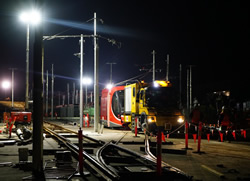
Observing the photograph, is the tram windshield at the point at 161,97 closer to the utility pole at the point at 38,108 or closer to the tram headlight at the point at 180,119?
the tram headlight at the point at 180,119

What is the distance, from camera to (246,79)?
196 ft

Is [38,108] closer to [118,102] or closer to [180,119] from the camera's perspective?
[180,119]

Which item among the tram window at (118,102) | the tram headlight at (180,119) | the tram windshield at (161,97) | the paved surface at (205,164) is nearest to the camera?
the paved surface at (205,164)

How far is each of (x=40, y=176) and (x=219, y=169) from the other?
473cm

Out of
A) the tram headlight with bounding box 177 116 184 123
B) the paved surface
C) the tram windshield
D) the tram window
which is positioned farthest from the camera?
the tram window

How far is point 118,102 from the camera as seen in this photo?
91.4 feet

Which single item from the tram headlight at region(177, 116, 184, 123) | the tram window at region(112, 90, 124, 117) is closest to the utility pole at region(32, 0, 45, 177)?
the tram headlight at region(177, 116, 184, 123)

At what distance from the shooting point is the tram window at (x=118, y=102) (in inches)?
1080

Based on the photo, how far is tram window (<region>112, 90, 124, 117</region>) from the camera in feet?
90.0

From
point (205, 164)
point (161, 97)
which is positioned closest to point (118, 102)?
point (161, 97)

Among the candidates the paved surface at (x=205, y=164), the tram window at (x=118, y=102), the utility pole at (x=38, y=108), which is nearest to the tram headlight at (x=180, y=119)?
the tram window at (x=118, y=102)

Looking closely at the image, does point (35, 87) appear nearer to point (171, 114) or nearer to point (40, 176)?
point (40, 176)

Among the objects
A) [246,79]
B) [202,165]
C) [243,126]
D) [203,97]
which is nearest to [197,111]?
[202,165]

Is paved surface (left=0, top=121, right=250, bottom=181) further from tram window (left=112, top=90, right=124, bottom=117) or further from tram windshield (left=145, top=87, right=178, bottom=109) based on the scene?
tram window (left=112, top=90, right=124, bottom=117)
